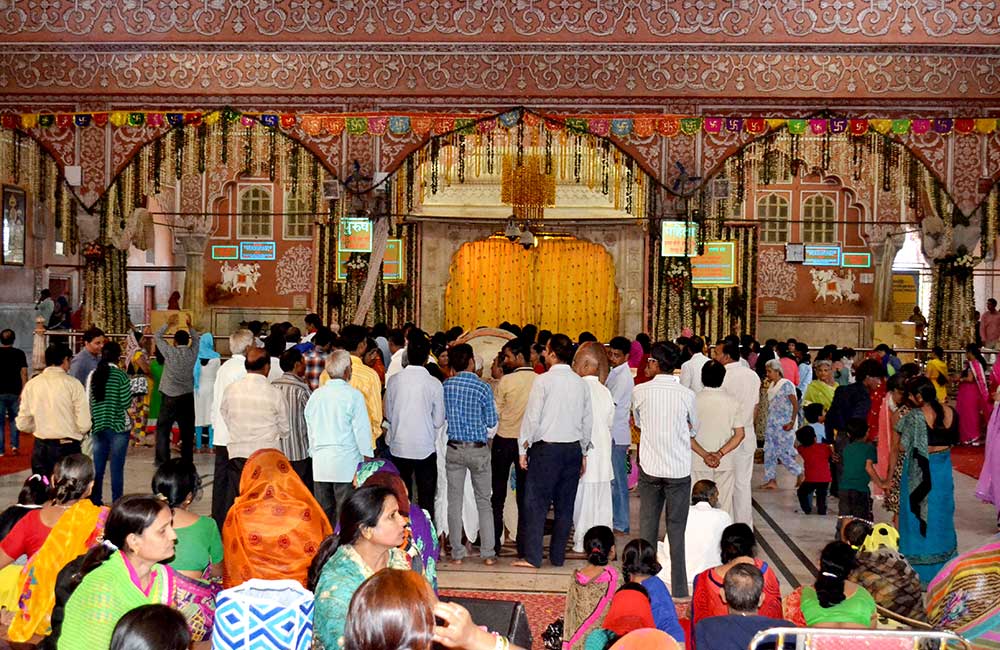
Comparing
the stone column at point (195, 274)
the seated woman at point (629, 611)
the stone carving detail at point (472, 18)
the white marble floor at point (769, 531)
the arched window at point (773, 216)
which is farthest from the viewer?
the stone column at point (195, 274)

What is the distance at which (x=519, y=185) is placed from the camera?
16.0 metres

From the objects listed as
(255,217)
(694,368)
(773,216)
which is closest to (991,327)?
(773,216)

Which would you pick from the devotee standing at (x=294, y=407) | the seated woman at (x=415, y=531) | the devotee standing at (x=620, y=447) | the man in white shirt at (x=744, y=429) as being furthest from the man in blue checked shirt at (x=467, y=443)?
the seated woman at (x=415, y=531)

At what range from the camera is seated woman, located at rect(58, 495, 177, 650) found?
312 centimetres

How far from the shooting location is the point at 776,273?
19812mm

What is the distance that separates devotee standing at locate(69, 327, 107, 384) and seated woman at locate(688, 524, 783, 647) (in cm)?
534

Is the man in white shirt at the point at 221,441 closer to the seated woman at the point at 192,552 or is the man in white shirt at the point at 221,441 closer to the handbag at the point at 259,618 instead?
the seated woman at the point at 192,552

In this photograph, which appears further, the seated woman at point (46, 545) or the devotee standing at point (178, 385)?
the devotee standing at point (178, 385)

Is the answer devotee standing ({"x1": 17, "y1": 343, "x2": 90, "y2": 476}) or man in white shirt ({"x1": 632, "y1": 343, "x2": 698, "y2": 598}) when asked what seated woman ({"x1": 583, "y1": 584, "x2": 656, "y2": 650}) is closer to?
man in white shirt ({"x1": 632, "y1": 343, "x2": 698, "y2": 598})

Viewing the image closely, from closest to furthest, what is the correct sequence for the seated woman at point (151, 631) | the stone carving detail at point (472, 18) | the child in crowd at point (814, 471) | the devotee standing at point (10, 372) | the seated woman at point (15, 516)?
1. the seated woman at point (151, 631)
2. the seated woman at point (15, 516)
3. the child in crowd at point (814, 471)
4. the devotee standing at point (10, 372)
5. the stone carving detail at point (472, 18)

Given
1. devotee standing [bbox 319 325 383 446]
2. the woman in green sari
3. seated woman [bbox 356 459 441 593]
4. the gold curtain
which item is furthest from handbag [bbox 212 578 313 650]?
the gold curtain

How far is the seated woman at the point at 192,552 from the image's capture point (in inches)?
155

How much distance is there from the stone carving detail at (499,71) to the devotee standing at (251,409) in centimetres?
538

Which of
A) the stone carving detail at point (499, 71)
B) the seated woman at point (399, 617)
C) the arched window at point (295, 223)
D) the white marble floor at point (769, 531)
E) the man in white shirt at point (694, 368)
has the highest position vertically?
the stone carving detail at point (499, 71)
